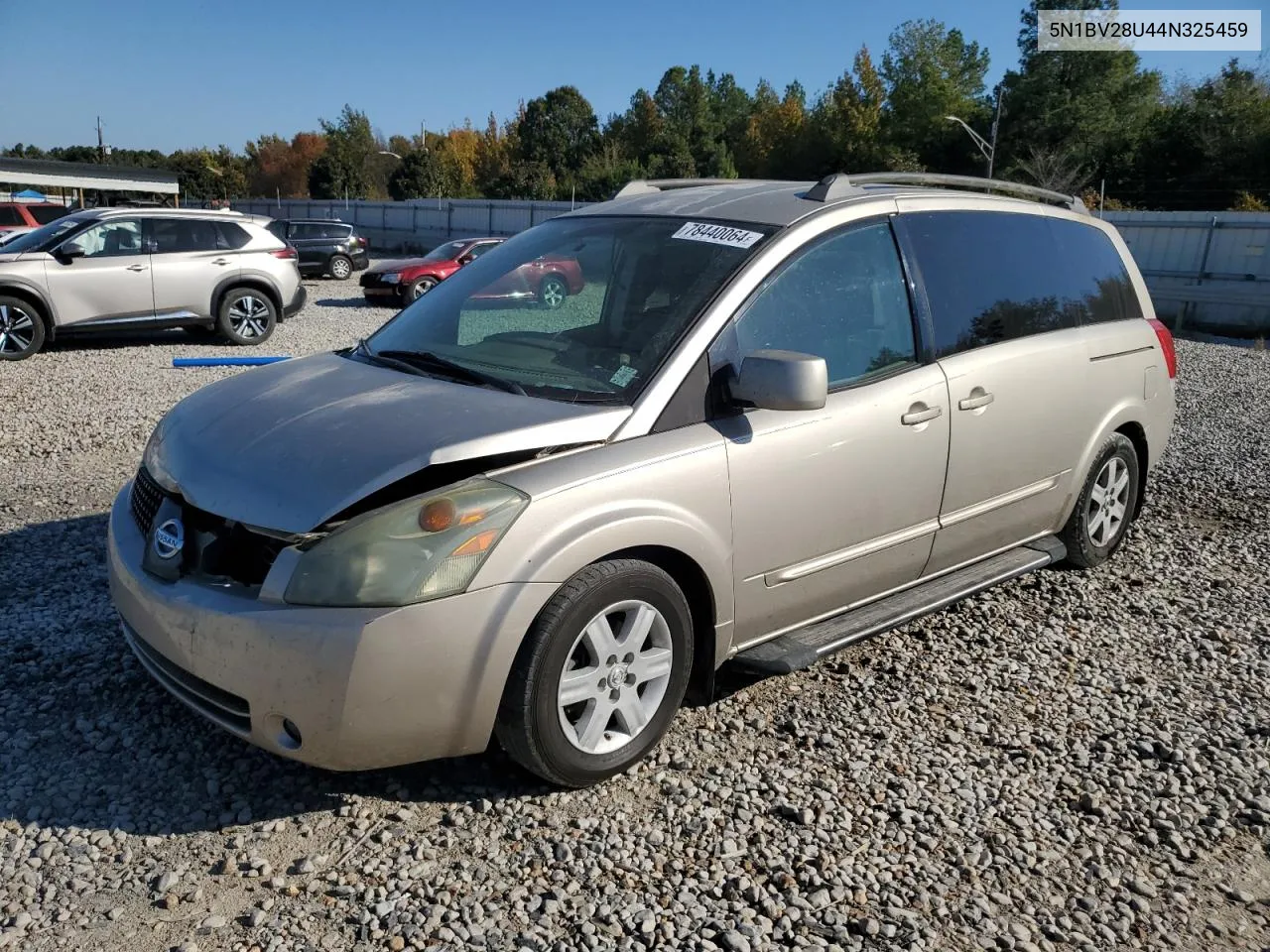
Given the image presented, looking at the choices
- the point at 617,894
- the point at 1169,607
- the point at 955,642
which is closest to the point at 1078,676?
the point at 955,642

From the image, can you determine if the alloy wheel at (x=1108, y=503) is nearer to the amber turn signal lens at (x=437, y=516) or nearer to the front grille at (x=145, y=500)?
the amber turn signal lens at (x=437, y=516)

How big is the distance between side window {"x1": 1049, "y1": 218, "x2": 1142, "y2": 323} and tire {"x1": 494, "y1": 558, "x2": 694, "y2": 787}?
117 inches

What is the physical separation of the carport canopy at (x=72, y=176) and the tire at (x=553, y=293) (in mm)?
44798

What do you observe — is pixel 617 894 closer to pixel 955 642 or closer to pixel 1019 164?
pixel 955 642

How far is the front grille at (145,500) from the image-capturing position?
135 inches

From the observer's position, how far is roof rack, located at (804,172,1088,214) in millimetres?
4113

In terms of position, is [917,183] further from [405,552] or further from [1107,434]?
[405,552]

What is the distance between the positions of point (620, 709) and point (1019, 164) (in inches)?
2272

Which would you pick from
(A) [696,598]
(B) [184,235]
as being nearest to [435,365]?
(A) [696,598]

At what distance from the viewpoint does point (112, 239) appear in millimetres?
12383

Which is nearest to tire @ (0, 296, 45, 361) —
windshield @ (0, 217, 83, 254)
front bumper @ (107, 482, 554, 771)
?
windshield @ (0, 217, 83, 254)

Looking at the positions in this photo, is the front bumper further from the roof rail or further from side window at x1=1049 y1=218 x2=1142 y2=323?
side window at x1=1049 y1=218 x2=1142 y2=323

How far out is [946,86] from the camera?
70.8 meters

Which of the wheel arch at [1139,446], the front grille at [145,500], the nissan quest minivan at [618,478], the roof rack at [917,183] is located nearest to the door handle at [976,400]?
the nissan quest minivan at [618,478]
